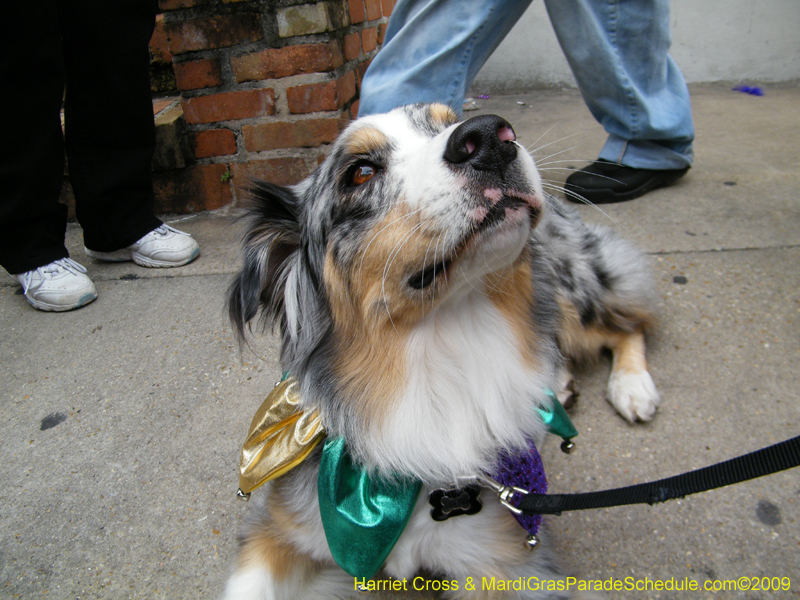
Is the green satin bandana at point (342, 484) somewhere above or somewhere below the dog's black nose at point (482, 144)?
below

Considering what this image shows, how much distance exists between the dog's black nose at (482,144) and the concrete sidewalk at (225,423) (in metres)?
0.65

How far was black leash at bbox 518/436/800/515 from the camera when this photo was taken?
891 millimetres

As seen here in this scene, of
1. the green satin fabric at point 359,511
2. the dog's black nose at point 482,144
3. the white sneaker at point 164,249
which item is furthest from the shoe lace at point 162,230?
the dog's black nose at point 482,144

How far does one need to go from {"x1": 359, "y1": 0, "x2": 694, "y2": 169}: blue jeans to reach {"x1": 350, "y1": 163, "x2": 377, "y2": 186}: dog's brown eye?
1.30 meters

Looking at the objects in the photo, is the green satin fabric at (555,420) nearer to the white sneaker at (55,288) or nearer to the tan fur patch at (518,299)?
the tan fur patch at (518,299)

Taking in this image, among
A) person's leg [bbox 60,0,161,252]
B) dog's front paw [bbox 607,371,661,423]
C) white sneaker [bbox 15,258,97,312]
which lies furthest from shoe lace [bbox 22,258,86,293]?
dog's front paw [bbox 607,371,661,423]

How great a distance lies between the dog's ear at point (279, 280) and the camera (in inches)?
59.6

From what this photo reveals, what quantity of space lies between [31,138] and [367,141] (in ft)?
6.90

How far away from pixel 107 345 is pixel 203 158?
1.57 meters

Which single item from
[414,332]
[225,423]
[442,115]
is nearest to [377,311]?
[414,332]

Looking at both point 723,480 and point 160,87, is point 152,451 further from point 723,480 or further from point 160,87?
point 160,87

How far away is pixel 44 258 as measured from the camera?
8.98 feet

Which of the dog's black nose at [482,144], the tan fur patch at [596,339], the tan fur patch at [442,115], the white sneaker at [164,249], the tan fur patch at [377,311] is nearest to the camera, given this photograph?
the dog's black nose at [482,144]

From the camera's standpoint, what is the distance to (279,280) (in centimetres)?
168
